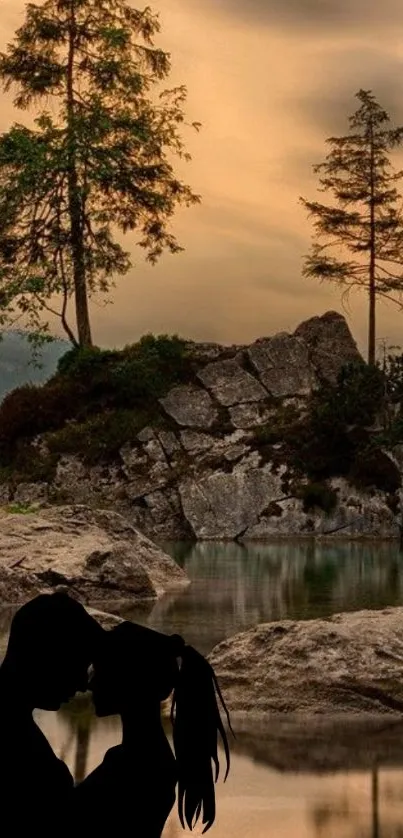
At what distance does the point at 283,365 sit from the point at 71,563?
26352 millimetres

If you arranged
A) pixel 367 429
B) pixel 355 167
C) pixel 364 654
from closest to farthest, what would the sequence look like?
pixel 364 654 < pixel 367 429 < pixel 355 167

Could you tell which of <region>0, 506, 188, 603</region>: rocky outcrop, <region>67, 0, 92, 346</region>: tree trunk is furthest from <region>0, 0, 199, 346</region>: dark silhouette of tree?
<region>0, 506, 188, 603</region>: rocky outcrop

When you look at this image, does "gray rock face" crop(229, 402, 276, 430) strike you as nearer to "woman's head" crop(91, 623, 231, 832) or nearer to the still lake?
the still lake

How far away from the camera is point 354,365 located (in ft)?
139

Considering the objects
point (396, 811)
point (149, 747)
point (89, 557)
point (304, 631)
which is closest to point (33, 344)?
point (89, 557)

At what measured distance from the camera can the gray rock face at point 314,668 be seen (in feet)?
30.6

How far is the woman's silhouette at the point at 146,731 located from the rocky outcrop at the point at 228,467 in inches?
1277

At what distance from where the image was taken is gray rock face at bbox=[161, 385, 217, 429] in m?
40.6

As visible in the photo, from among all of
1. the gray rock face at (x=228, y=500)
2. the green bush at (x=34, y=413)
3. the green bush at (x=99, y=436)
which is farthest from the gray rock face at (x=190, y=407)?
the green bush at (x=34, y=413)

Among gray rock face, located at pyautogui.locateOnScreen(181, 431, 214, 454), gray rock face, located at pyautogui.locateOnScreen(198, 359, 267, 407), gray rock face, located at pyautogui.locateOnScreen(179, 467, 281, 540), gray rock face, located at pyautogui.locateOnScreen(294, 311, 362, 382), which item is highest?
gray rock face, located at pyautogui.locateOnScreen(294, 311, 362, 382)

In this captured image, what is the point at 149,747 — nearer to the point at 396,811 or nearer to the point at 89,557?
the point at 396,811

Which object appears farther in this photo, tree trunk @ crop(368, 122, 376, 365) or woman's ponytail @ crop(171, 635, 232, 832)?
tree trunk @ crop(368, 122, 376, 365)

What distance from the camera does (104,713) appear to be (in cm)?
294

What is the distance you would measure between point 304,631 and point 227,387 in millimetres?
31784
